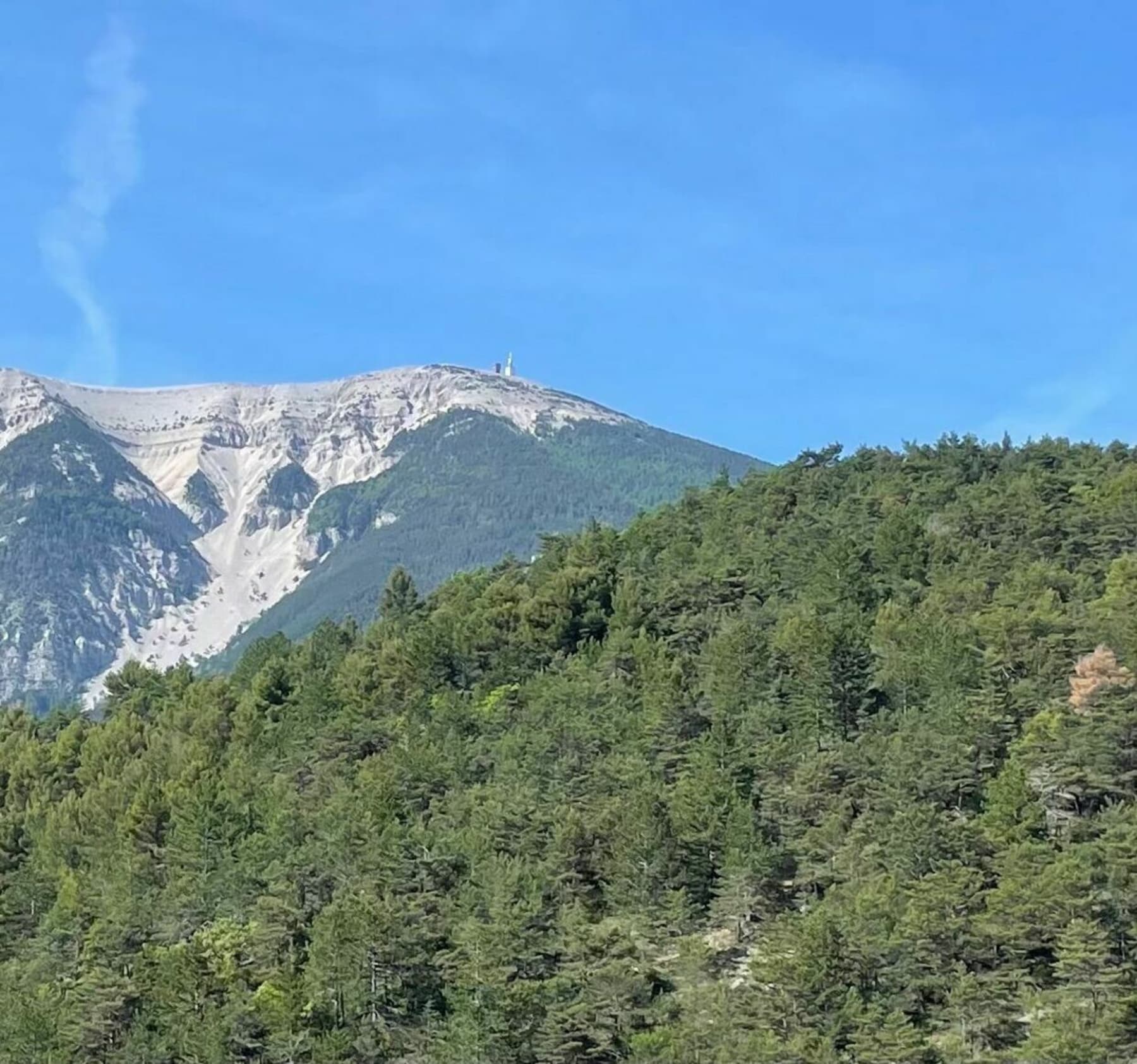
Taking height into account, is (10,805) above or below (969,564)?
below

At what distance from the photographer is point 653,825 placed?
64188mm

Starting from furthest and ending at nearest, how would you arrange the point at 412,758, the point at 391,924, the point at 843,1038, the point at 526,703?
Result: 1. the point at 526,703
2. the point at 412,758
3. the point at 391,924
4. the point at 843,1038

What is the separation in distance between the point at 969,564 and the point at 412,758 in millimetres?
31697

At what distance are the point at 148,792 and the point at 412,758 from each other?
13.7 metres

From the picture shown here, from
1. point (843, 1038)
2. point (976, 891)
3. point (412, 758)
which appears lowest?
point (843, 1038)

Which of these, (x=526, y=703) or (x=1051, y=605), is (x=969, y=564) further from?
(x=526, y=703)

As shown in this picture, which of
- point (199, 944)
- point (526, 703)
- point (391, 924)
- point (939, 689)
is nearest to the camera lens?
point (391, 924)

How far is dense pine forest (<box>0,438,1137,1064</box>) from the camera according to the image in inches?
2080

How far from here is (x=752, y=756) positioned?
236ft

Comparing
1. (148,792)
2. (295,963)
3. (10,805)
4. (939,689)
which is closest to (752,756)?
(939,689)

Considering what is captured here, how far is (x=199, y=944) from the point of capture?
6297 cm

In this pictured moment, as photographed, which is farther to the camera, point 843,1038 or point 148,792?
point 148,792

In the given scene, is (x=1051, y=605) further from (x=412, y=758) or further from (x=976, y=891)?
(x=412, y=758)

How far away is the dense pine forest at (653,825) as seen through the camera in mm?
52844
